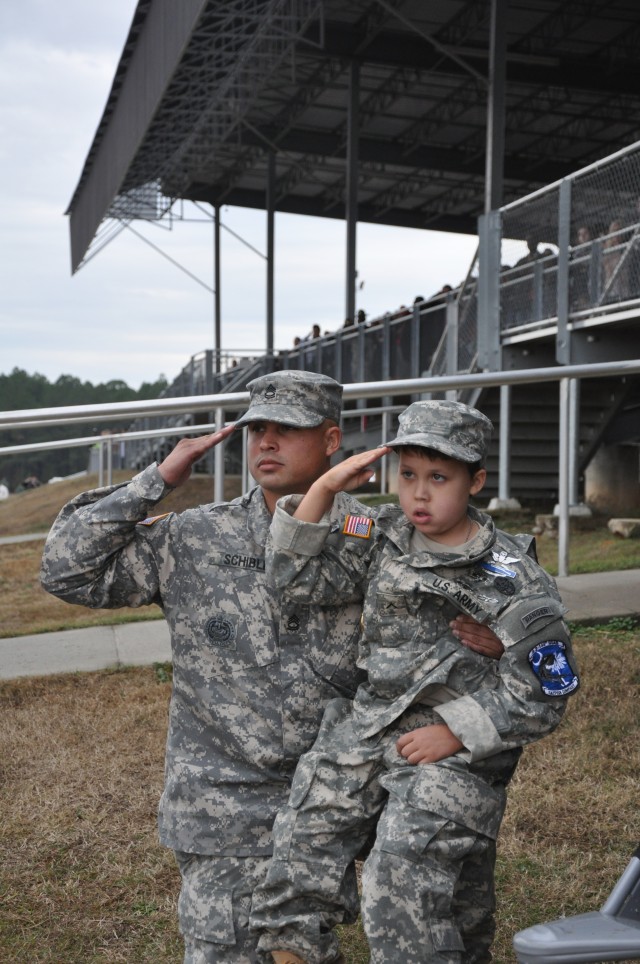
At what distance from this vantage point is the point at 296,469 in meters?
2.63

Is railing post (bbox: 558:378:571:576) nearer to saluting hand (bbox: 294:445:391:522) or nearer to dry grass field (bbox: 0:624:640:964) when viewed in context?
dry grass field (bbox: 0:624:640:964)

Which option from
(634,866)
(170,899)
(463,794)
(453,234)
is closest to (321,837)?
(463,794)

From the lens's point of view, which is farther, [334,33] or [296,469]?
[334,33]

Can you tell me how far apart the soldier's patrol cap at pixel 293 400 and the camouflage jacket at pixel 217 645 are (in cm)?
22

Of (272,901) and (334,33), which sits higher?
(334,33)

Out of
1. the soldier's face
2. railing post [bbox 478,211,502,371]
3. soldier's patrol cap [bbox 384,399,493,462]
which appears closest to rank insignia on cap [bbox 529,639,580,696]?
soldier's patrol cap [bbox 384,399,493,462]

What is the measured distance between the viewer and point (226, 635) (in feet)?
8.55

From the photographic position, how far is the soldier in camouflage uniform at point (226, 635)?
252 cm

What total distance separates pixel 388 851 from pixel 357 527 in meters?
0.68

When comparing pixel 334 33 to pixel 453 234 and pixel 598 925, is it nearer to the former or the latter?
pixel 453 234

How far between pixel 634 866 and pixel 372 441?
43.0ft

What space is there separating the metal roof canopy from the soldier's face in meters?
12.1

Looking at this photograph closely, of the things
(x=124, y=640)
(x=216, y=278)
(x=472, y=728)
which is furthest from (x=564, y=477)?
(x=216, y=278)

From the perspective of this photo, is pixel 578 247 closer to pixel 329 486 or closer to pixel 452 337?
pixel 452 337
